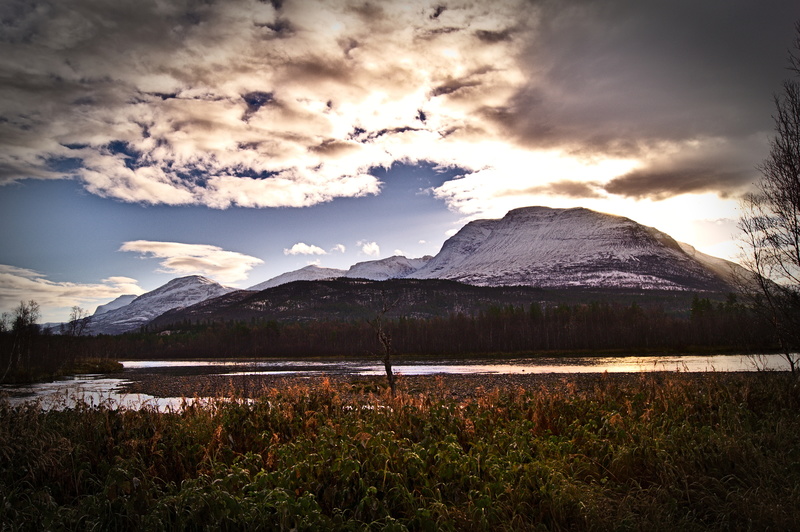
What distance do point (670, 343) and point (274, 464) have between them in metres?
127

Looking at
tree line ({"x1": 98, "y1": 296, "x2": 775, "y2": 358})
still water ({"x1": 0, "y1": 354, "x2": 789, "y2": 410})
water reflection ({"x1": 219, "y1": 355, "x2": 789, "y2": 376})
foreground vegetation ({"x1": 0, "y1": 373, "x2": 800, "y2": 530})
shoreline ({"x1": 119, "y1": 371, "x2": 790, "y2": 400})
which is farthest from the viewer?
tree line ({"x1": 98, "y1": 296, "x2": 775, "y2": 358})

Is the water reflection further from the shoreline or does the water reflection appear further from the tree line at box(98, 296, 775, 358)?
the tree line at box(98, 296, 775, 358)

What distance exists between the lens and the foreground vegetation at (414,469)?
616 cm

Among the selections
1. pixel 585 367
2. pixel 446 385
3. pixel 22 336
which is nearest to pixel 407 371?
pixel 585 367

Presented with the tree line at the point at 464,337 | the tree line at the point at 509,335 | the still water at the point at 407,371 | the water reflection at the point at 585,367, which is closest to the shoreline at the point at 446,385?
the still water at the point at 407,371

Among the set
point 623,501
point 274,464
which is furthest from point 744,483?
point 274,464

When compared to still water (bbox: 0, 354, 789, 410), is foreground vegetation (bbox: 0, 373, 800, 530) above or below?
above

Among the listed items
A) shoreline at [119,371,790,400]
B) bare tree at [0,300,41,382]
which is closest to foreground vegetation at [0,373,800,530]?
shoreline at [119,371,790,400]

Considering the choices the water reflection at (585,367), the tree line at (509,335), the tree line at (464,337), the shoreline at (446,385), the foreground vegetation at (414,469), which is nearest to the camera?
the foreground vegetation at (414,469)

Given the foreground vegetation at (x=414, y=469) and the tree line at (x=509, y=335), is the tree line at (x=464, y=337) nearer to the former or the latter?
the tree line at (x=509, y=335)

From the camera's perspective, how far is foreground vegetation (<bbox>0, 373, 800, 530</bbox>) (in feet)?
20.2

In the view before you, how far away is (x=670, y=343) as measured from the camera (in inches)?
4505

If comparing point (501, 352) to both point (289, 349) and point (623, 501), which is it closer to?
point (289, 349)

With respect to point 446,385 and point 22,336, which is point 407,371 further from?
point 22,336
